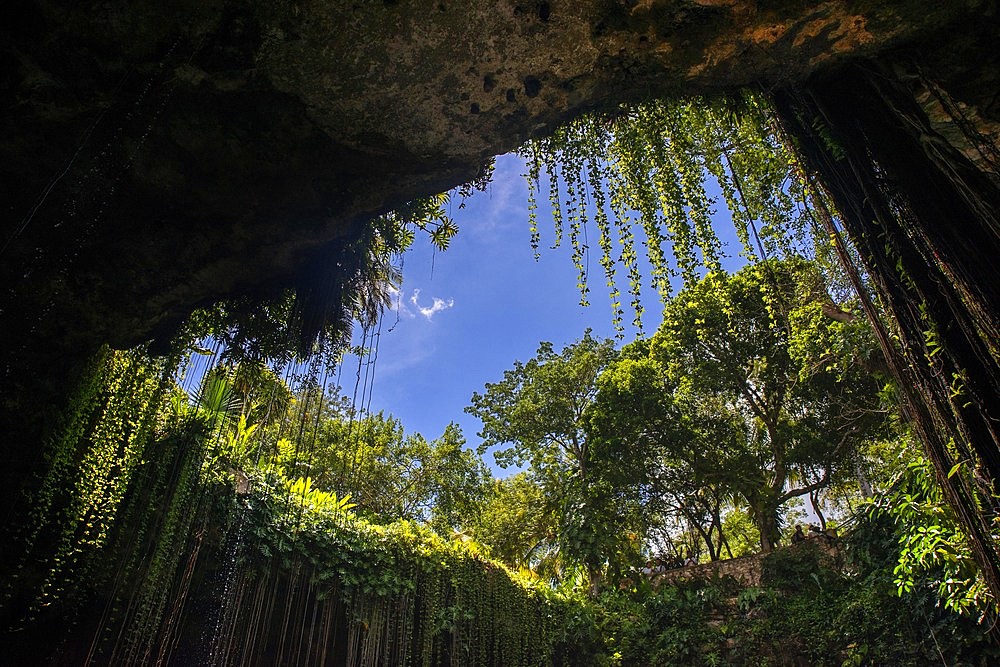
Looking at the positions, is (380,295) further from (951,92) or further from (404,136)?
(951,92)

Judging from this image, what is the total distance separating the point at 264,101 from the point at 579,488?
8.83m

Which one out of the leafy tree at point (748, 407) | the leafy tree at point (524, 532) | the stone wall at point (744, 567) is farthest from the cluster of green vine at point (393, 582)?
the leafy tree at point (748, 407)

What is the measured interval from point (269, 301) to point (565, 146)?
2.59 metres

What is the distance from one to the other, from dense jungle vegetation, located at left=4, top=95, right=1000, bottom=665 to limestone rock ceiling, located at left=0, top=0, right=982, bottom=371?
0.49 metres

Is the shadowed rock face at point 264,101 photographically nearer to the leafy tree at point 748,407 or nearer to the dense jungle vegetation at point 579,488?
the dense jungle vegetation at point 579,488

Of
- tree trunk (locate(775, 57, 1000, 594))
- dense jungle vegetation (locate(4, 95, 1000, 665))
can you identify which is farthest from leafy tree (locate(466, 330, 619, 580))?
tree trunk (locate(775, 57, 1000, 594))

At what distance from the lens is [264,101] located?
2984 millimetres

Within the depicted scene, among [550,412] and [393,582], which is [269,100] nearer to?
[393,582]

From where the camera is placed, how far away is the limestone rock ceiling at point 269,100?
106 inches

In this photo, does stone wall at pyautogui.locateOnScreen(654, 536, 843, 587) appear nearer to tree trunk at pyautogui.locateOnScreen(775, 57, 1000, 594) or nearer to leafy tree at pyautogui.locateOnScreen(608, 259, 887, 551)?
leafy tree at pyautogui.locateOnScreen(608, 259, 887, 551)

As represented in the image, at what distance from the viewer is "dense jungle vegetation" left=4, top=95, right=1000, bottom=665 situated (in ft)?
11.9

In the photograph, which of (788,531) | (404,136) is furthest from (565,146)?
(788,531)

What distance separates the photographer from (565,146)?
375 cm

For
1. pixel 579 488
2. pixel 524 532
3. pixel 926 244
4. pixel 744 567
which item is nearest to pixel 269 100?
pixel 926 244
